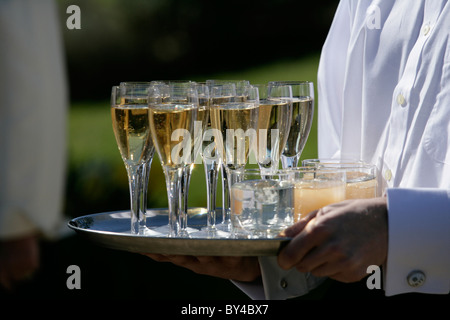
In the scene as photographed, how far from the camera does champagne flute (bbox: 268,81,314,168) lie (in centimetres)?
143

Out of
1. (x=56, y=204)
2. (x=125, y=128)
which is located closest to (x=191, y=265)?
(x=125, y=128)

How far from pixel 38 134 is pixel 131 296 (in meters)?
2.28

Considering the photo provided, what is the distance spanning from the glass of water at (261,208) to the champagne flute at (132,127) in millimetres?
203

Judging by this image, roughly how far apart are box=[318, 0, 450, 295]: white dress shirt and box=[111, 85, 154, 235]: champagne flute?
1.64 feet

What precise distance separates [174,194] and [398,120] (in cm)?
66

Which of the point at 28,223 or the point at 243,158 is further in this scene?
the point at 243,158

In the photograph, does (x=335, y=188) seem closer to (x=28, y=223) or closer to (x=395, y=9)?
(x=395, y=9)

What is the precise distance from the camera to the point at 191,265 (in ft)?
4.25

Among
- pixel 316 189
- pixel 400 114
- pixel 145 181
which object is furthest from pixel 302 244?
pixel 400 114

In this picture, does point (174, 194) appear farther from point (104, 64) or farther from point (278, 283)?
point (104, 64)

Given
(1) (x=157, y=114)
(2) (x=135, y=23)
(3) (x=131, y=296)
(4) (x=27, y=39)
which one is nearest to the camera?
(4) (x=27, y=39)

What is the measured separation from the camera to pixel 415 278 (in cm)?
123
